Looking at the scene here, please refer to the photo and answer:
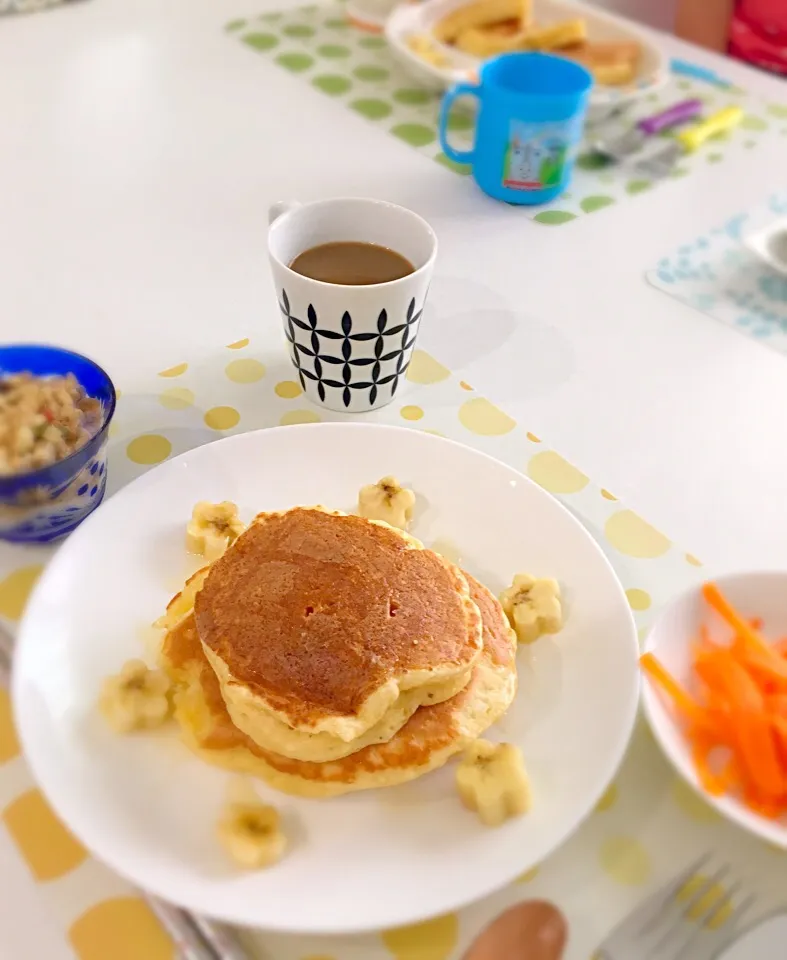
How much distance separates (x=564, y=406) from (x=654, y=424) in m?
0.11

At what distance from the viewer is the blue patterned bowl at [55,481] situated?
76 centimetres

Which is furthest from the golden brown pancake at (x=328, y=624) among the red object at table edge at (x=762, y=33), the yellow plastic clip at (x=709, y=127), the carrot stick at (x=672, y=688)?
the red object at table edge at (x=762, y=33)

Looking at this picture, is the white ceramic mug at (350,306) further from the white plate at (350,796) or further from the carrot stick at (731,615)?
the carrot stick at (731,615)

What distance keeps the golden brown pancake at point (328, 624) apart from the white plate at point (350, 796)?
7cm

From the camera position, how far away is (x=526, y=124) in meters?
1.28

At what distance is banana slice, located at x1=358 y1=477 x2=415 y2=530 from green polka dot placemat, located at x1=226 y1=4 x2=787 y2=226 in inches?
29.5

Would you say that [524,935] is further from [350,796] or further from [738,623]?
[738,623]

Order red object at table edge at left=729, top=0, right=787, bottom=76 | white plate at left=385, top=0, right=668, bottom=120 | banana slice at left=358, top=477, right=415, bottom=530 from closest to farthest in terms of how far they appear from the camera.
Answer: banana slice at left=358, top=477, right=415, bottom=530 → white plate at left=385, top=0, right=668, bottom=120 → red object at table edge at left=729, top=0, right=787, bottom=76

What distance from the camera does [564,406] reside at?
1.04 m

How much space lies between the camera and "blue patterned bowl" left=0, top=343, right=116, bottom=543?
0.76 metres

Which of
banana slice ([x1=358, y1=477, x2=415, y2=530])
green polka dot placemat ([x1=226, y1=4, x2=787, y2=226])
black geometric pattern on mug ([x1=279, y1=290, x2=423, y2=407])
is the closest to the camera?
banana slice ([x1=358, y1=477, x2=415, y2=530])

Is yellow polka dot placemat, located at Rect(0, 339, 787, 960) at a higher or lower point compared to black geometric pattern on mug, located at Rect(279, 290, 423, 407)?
lower

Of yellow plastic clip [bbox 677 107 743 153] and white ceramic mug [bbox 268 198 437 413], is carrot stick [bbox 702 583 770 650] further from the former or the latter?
yellow plastic clip [bbox 677 107 743 153]

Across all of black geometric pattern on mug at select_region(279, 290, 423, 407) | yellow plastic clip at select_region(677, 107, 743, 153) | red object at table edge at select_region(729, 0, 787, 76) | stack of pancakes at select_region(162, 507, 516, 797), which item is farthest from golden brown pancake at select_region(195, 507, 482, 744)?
red object at table edge at select_region(729, 0, 787, 76)
